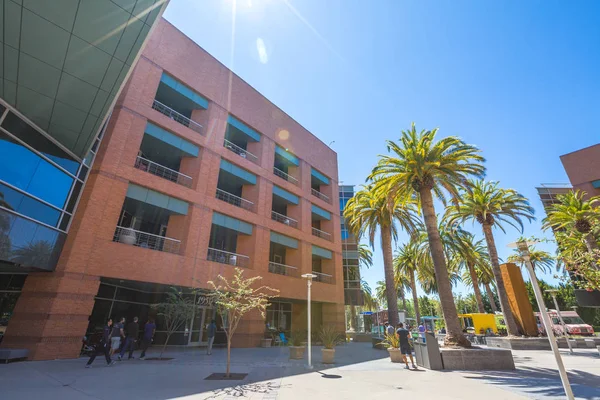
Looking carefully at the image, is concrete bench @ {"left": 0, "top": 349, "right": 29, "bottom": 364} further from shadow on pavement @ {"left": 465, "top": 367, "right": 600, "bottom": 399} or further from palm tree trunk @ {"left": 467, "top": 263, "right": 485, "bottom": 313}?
palm tree trunk @ {"left": 467, "top": 263, "right": 485, "bottom": 313}

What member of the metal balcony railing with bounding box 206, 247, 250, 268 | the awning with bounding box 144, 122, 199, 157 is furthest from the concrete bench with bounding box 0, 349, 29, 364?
the awning with bounding box 144, 122, 199, 157

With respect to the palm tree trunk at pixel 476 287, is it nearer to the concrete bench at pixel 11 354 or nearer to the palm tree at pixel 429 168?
the palm tree at pixel 429 168

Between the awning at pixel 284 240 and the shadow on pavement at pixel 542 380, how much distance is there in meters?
15.2

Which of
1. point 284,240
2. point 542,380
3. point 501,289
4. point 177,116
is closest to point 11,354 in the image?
point 177,116

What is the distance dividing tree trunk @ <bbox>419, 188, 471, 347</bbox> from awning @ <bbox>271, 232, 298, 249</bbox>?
11528 mm

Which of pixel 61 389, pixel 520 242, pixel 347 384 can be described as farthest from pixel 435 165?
pixel 61 389

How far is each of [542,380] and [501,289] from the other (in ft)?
48.8

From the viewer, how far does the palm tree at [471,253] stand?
28266mm

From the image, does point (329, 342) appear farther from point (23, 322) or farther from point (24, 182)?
point (24, 182)

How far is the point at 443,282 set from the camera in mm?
13695

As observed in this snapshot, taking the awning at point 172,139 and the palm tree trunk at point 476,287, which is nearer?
the awning at point 172,139

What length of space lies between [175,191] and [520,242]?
1627 cm

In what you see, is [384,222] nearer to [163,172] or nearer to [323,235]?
[323,235]

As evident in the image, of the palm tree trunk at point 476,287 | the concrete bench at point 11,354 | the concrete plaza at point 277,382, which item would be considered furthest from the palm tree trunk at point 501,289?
the concrete bench at point 11,354
